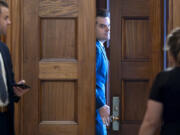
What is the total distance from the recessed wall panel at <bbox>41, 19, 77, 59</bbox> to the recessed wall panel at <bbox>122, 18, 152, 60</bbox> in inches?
35.2

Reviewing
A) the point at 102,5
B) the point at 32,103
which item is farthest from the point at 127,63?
the point at 102,5

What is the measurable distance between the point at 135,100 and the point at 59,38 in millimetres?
1153

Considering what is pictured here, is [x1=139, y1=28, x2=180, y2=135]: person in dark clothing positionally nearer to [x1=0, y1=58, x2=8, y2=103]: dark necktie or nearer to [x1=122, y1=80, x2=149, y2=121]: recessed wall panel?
[x1=0, y1=58, x2=8, y2=103]: dark necktie

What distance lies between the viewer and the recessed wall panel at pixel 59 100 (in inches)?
142

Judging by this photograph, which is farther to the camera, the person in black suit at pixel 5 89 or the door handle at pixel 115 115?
the door handle at pixel 115 115

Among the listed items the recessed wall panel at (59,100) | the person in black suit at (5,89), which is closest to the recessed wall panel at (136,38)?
the recessed wall panel at (59,100)

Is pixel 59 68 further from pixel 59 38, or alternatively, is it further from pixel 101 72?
pixel 101 72

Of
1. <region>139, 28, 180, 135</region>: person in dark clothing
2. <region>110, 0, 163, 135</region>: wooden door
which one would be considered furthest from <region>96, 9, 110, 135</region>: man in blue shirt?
<region>139, 28, 180, 135</region>: person in dark clothing

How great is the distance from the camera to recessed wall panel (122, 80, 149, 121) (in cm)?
430

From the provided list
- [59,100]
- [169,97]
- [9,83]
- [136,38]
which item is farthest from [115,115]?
[169,97]

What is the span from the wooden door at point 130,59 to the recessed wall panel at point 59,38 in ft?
2.74

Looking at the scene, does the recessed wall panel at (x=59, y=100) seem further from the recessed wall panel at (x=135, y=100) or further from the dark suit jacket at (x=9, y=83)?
the recessed wall panel at (x=135, y=100)

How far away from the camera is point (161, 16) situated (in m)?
3.95

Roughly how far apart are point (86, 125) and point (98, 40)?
38.5 inches
